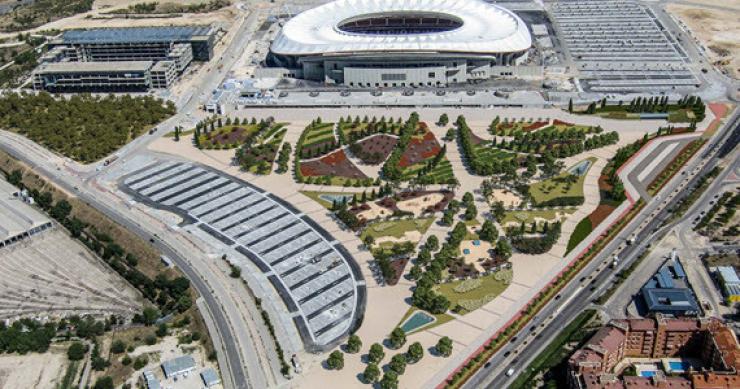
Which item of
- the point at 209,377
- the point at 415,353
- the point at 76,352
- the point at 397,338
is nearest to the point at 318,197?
the point at 397,338

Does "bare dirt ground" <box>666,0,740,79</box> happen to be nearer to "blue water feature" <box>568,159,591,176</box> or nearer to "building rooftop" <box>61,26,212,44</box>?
"blue water feature" <box>568,159,591,176</box>

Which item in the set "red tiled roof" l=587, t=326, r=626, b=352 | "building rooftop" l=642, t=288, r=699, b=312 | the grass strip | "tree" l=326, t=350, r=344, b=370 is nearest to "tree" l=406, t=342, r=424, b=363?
"tree" l=326, t=350, r=344, b=370

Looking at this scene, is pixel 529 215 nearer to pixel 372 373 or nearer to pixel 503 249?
pixel 503 249

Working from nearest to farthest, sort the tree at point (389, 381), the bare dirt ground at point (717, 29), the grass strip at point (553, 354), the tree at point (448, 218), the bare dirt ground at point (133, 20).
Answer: the tree at point (389, 381), the grass strip at point (553, 354), the tree at point (448, 218), the bare dirt ground at point (717, 29), the bare dirt ground at point (133, 20)

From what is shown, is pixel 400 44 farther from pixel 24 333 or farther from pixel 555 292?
pixel 24 333

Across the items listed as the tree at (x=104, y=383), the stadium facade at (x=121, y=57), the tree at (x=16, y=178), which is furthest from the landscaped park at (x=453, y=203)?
the tree at (x=16, y=178)

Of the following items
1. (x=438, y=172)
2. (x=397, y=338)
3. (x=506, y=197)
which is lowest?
(x=397, y=338)

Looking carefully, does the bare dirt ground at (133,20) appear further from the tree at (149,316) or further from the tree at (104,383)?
the tree at (104,383)

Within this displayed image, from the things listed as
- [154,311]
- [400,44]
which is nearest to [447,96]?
[400,44]
